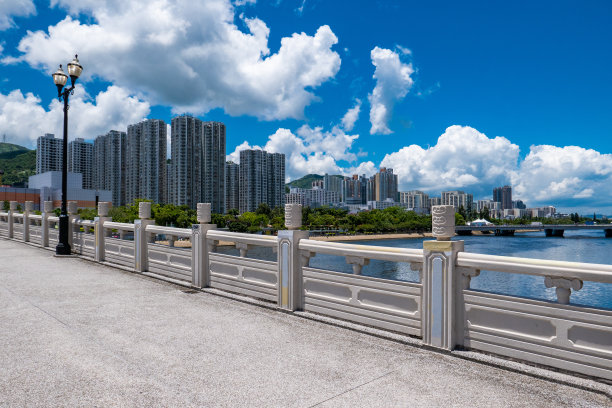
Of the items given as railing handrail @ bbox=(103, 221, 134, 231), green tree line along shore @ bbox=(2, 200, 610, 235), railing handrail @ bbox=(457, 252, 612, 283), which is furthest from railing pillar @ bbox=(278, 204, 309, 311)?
green tree line along shore @ bbox=(2, 200, 610, 235)

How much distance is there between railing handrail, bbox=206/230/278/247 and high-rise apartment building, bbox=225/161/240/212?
111m

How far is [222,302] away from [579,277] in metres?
4.54

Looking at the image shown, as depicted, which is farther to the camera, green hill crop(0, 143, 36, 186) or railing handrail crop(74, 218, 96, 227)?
green hill crop(0, 143, 36, 186)

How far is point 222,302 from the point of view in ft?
19.7

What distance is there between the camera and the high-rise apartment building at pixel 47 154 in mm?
110562

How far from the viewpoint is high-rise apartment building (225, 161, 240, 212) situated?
118194mm

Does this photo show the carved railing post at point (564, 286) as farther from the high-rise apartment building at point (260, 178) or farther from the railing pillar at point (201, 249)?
the high-rise apartment building at point (260, 178)

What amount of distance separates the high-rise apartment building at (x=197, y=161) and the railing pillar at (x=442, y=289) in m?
101

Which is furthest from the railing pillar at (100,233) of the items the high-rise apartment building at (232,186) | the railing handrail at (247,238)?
the high-rise apartment building at (232,186)

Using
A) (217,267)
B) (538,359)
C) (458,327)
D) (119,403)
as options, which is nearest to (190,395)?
(119,403)

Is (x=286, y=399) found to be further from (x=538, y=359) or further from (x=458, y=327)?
(x=538, y=359)

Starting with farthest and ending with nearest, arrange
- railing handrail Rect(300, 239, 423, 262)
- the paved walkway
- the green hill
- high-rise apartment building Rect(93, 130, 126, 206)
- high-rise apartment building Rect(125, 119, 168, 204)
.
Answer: the green hill, high-rise apartment building Rect(93, 130, 126, 206), high-rise apartment building Rect(125, 119, 168, 204), railing handrail Rect(300, 239, 423, 262), the paved walkway

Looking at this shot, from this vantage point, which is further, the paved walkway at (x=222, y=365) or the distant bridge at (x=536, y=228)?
the distant bridge at (x=536, y=228)

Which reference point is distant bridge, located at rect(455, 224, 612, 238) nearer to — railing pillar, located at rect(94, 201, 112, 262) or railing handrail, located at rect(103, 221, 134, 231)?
railing pillar, located at rect(94, 201, 112, 262)
